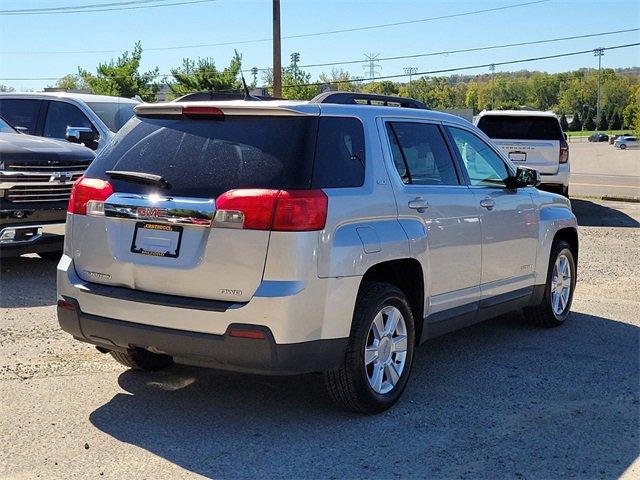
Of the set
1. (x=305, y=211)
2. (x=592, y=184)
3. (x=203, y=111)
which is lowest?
(x=592, y=184)

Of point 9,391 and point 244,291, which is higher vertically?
point 244,291

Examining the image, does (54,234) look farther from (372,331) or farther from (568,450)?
(568,450)

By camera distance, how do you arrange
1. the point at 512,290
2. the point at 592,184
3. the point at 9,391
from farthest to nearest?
the point at 592,184
the point at 512,290
the point at 9,391

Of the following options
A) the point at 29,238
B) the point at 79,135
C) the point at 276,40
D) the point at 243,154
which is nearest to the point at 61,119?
the point at 79,135

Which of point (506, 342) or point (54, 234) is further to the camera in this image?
point (54, 234)

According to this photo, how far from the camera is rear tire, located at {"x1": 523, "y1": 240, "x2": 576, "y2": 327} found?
7246 mm

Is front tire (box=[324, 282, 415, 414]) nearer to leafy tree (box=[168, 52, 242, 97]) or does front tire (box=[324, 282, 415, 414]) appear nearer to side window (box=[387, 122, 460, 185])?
side window (box=[387, 122, 460, 185])

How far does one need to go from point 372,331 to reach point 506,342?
2.27 m

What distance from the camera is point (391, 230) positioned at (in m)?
5.05

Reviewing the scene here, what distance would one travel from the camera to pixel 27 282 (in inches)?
350

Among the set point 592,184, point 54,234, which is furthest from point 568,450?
point 592,184

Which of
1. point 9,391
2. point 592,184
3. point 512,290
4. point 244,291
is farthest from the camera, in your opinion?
point 592,184

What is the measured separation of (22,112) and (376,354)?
28.7ft

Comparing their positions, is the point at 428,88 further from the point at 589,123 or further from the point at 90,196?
the point at 90,196
